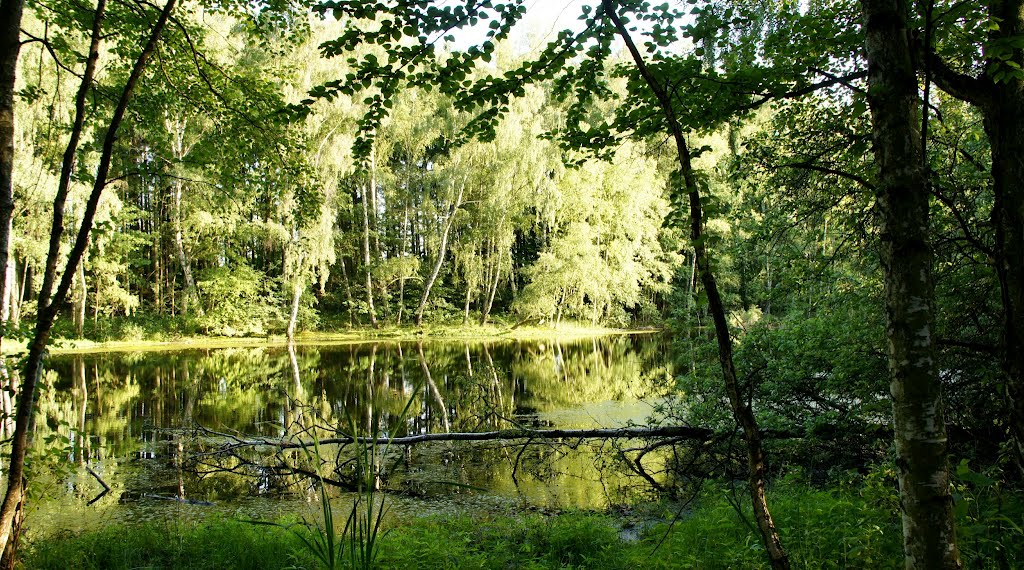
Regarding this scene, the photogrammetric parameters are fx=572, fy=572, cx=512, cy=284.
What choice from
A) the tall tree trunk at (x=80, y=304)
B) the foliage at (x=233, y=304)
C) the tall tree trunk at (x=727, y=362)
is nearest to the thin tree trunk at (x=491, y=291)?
the foliage at (x=233, y=304)

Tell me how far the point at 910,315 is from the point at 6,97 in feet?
12.5

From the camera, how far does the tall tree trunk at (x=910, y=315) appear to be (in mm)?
1665

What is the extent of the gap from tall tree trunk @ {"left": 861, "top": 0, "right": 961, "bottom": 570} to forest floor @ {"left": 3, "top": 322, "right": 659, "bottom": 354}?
70.6 feet

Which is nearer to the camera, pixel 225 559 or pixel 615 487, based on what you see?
pixel 225 559

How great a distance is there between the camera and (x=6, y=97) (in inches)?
106

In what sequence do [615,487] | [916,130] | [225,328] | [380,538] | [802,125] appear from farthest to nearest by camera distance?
[225,328] → [615,487] → [802,125] → [380,538] → [916,130]

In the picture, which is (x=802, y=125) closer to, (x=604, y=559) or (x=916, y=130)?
(x=916, y=130)

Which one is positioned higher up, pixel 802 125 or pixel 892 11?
pixel 802 125

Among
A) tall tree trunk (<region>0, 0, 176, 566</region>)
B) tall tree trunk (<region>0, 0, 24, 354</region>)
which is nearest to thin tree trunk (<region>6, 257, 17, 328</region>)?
tall tree trunk (<region>0, 0, 176, 566</region>)

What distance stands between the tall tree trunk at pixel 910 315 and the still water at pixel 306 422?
5.10ft

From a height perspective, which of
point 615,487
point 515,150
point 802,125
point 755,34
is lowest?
point 615,487

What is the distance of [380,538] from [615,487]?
321 centimetres

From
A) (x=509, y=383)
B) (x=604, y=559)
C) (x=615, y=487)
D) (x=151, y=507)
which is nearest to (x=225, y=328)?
(x=509, y=383)

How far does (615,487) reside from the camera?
6.12 meters
